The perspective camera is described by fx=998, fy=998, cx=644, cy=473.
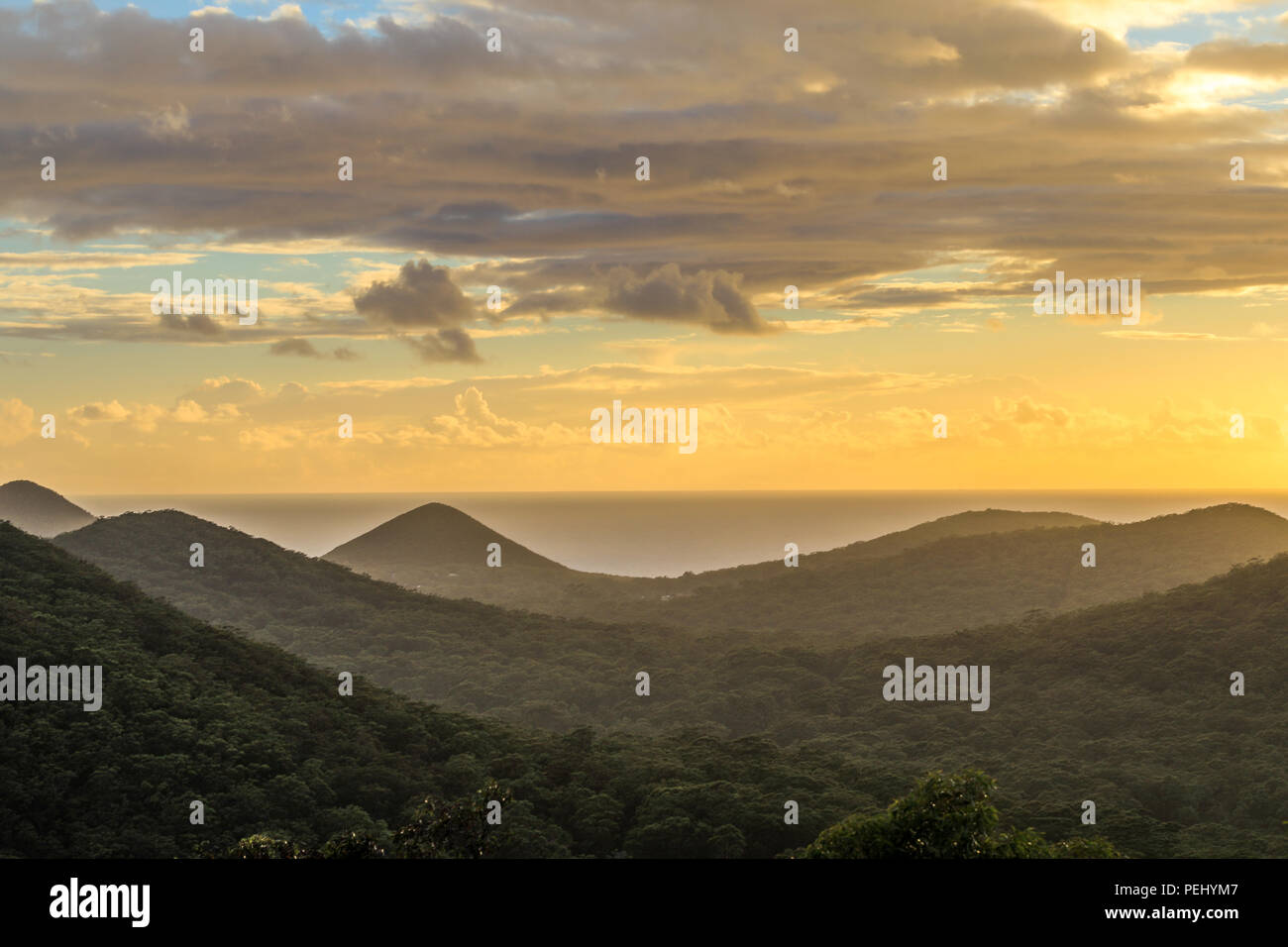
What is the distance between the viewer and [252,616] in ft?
483

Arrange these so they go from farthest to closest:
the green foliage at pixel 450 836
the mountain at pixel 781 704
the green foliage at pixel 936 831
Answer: the mountain at pixel 781 704 < the green foliage at pixel 450 836 < the green foliage at pixel 936 831

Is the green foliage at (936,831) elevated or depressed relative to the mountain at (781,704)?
elevated

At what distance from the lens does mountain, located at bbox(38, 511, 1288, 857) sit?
2377 inches

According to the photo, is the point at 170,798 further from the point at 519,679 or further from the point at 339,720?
the point at 519,679

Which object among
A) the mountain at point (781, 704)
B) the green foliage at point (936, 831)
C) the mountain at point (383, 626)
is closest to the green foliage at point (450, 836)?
the mountain at point (781, 704)

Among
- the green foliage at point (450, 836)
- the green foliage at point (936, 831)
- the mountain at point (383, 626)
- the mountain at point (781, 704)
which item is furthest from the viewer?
the mountain at point (383, 626)

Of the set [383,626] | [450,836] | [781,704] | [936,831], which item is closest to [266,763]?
[450,836]

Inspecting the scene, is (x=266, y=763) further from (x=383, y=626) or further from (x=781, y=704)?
(x=383, y=626)

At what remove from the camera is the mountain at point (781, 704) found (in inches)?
2377

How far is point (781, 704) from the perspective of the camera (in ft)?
369

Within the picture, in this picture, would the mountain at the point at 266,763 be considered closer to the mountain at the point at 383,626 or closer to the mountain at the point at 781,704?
the mountain at the point at 781,704

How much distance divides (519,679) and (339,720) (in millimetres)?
52009
